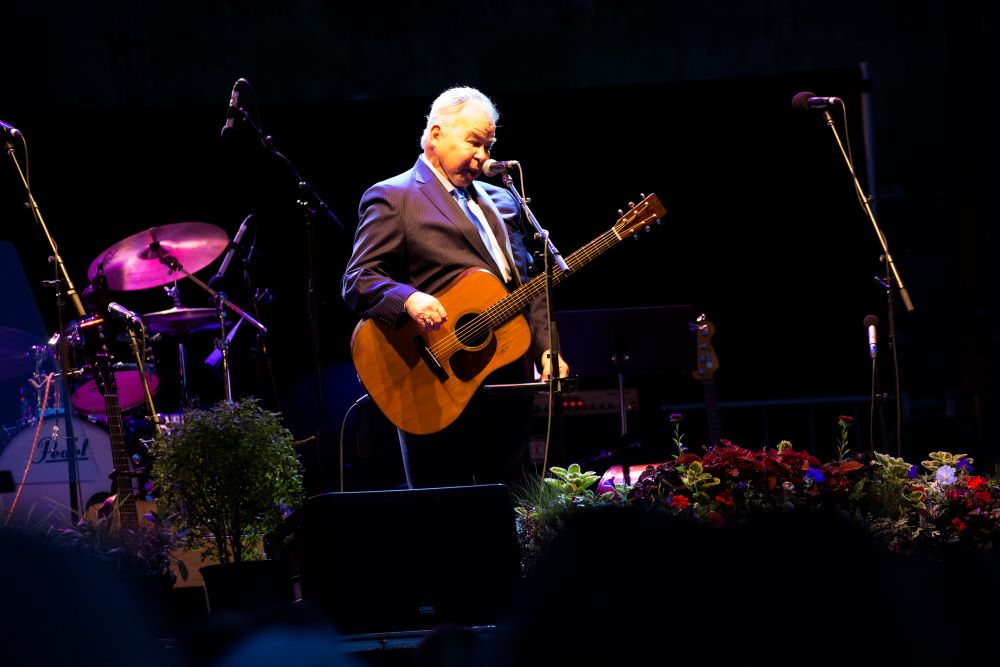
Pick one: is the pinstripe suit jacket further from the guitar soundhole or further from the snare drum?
the snare drum

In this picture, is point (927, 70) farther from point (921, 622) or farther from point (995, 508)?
point (921, 622)

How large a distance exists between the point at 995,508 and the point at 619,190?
458 centimetres

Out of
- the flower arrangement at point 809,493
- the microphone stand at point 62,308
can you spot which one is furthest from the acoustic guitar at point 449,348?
the microphone stand at point 62,308

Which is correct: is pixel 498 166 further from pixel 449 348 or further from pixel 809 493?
pixel 809 493

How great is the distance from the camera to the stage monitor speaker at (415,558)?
2.38 m

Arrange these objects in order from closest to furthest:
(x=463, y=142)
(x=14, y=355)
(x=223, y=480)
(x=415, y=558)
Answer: (x=415, y=558) < (x=223, y=480) < (x=463, y=142) < (x=14, y=355)

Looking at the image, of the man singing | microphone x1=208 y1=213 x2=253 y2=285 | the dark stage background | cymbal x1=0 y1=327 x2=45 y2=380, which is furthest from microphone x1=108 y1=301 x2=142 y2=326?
the man singing

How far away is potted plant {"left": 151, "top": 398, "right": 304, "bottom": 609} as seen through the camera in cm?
307

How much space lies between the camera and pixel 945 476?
9.40 feet

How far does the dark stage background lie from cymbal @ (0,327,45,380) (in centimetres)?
79

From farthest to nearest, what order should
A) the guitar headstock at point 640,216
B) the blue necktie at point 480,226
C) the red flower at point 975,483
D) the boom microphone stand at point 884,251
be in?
the boom microphone stand at point 884,251 → the guitar headstock at point 640,216 → the blue necktie at point 480,226 → the red flower at point 975,483

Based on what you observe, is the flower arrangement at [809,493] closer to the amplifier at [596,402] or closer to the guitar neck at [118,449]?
the guitar neck at [118,449]

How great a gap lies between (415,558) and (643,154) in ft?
16.7

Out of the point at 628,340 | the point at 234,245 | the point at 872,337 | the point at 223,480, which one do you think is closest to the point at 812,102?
the point at 872,337
